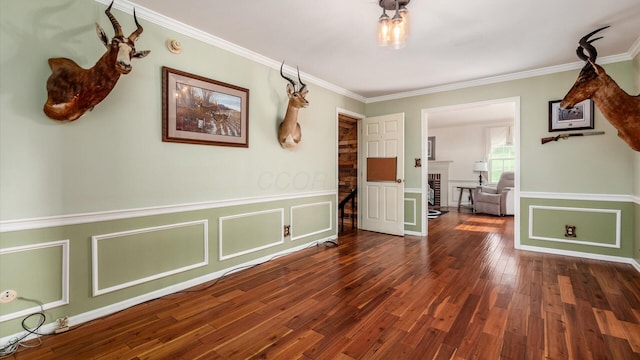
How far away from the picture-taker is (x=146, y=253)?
8.29 ft

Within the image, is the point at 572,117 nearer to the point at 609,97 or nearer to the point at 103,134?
the point at 609,97

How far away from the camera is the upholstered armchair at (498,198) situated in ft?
22.7

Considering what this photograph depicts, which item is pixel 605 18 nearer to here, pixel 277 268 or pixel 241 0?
pixel 241 0

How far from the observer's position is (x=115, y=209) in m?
2.34

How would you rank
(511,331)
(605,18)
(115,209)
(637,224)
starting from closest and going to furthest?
1. (511,331)
2. (115,209)
3. (605,18)
4. (637,224)

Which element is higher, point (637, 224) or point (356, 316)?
point (637, 224)

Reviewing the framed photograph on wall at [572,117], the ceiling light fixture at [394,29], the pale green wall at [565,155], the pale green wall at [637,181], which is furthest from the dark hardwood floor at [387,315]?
the ceiling light fixture at [394,29]

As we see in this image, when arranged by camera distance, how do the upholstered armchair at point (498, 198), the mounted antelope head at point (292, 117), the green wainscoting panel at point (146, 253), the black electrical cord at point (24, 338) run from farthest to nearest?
the upholstered armchair at point (498, 198), the mounted antelope head at point (292, 117), the green wainscoting panel at point (146, 253), the black electrical cord at point (24, 338)

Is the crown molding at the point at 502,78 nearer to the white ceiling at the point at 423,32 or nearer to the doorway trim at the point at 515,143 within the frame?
the white ceiling at the point at 423,32

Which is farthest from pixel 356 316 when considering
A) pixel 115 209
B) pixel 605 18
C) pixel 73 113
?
pixel 605 18

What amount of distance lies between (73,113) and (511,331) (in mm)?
3471

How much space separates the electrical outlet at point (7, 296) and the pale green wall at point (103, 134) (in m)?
0.49

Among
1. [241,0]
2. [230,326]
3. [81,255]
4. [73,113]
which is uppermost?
[241,0]

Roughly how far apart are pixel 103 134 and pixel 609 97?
14.8 feet
